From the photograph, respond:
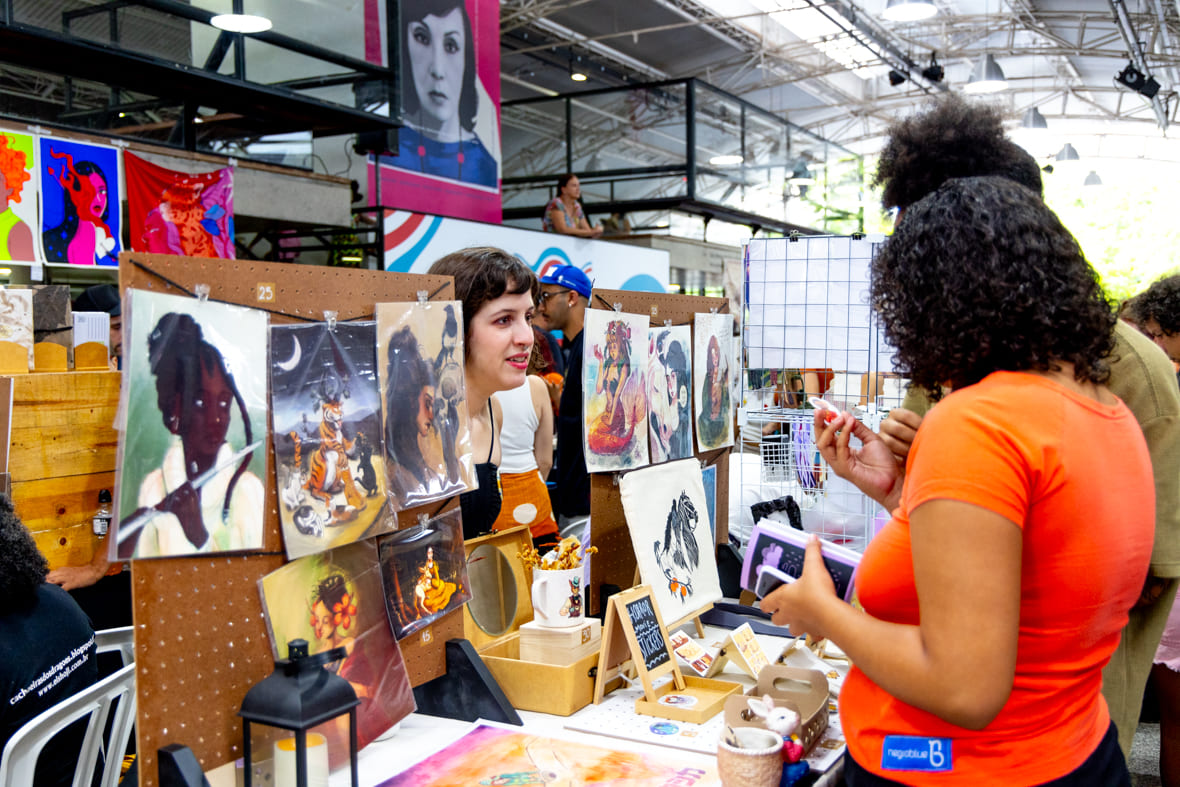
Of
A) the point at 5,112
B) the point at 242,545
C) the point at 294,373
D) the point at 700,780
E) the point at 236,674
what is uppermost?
the point at 5,112

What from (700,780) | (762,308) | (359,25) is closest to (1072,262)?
(700,780)

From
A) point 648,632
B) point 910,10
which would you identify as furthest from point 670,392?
point 910,10

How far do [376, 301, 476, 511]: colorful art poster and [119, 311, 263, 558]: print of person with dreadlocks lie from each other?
316mm

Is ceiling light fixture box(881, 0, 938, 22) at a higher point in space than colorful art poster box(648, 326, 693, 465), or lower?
higher

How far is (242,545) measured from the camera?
4.64 feet

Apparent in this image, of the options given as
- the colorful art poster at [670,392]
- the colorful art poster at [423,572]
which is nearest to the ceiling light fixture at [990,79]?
the colorful art poster at [670,392]

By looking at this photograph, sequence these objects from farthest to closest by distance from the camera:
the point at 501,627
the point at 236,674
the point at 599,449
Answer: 1. the point at 599,449
2. the point at 501,627
3. the point at 236,674

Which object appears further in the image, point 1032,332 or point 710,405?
point 710,405

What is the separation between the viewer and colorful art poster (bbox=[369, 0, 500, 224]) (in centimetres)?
773

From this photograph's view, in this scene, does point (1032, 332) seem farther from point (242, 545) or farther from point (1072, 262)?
point (242, 545)

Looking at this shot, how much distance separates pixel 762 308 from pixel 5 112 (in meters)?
4.60

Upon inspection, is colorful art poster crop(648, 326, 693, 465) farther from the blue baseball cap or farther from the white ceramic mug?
the blue baseball cap

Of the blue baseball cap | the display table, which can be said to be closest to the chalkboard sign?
the display table

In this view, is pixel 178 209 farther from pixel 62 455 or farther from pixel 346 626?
pixel 346 626
